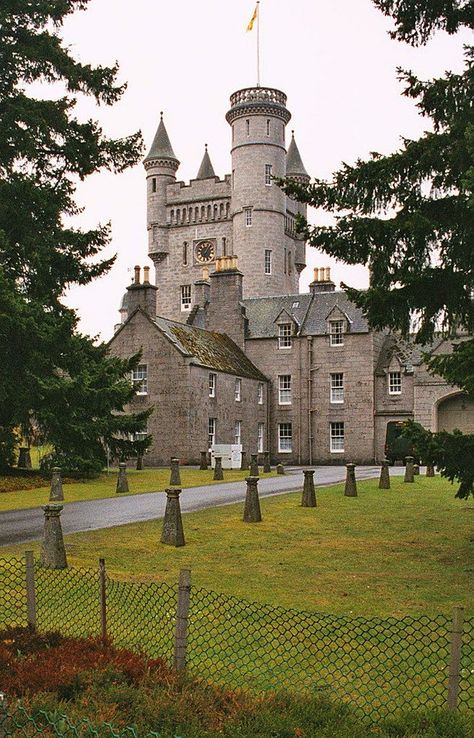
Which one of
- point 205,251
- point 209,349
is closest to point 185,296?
point 205,251

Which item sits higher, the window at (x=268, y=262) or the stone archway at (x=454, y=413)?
the window at (x=268, y=262)

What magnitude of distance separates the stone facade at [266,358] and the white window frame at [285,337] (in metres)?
0.07

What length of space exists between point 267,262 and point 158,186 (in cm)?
1578

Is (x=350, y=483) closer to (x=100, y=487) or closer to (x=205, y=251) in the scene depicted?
(x=100, y=487)

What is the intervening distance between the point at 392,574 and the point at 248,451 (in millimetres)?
36854

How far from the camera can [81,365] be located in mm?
25578

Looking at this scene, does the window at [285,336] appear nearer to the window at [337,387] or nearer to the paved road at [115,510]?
the window at [337,387]

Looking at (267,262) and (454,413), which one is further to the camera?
(267,262)

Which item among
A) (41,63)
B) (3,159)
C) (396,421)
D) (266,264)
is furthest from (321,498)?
(266,264)

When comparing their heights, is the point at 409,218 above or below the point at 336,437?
above

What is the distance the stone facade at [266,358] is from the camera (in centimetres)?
4266

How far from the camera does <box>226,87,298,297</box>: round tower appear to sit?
213 ft

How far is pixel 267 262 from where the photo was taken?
66.1m

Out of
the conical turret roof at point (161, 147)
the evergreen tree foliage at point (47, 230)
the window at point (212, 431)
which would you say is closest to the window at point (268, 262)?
the conical turret roof at point (161, 147)
